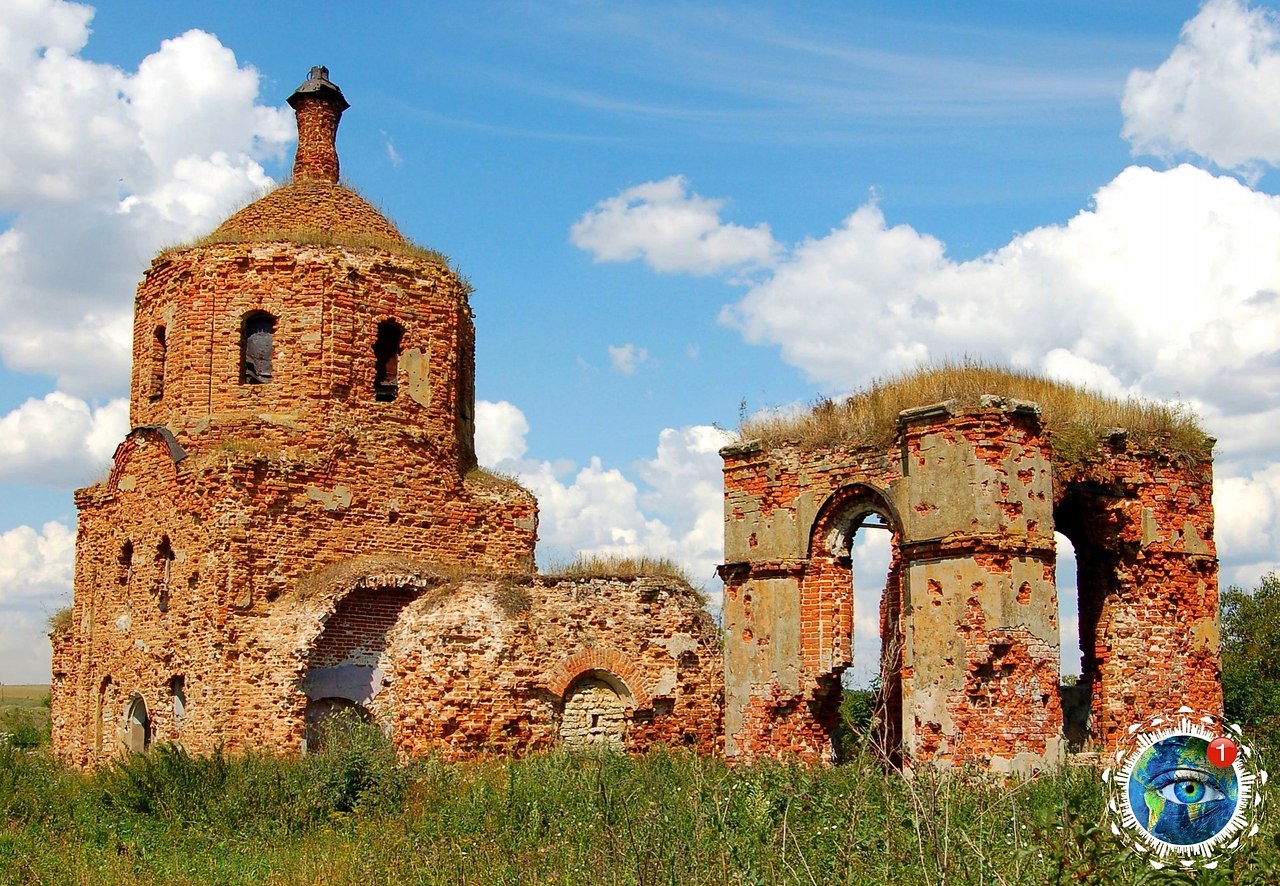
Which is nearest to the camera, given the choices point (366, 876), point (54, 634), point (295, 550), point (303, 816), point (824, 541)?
point (366, 876)

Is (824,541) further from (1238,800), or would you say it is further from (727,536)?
(1238,800)

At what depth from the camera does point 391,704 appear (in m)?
16.8

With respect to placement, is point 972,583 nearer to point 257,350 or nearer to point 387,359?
point 387,359

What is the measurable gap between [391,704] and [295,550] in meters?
2.59

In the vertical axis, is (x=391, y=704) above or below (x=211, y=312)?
below

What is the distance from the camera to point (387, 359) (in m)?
19.8

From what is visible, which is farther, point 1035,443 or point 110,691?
point 110,691

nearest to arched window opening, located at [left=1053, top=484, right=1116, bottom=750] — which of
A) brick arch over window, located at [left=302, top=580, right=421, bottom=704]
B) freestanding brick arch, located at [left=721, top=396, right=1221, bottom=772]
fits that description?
freestanding brick arch, located at [left=721, top=396, right=1221, bottom=772]

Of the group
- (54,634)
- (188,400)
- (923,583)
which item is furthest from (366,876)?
(54,634)

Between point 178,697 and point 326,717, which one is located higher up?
point 178,697

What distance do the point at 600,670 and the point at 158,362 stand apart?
819cm

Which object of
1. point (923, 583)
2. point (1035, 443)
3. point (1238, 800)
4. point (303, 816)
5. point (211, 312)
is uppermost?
point (211, 312)

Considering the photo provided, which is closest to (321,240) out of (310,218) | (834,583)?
(310,218)

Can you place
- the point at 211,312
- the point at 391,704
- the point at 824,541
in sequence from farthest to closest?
the point at 211,312 < the point at 391,704 < the point at 824,541
